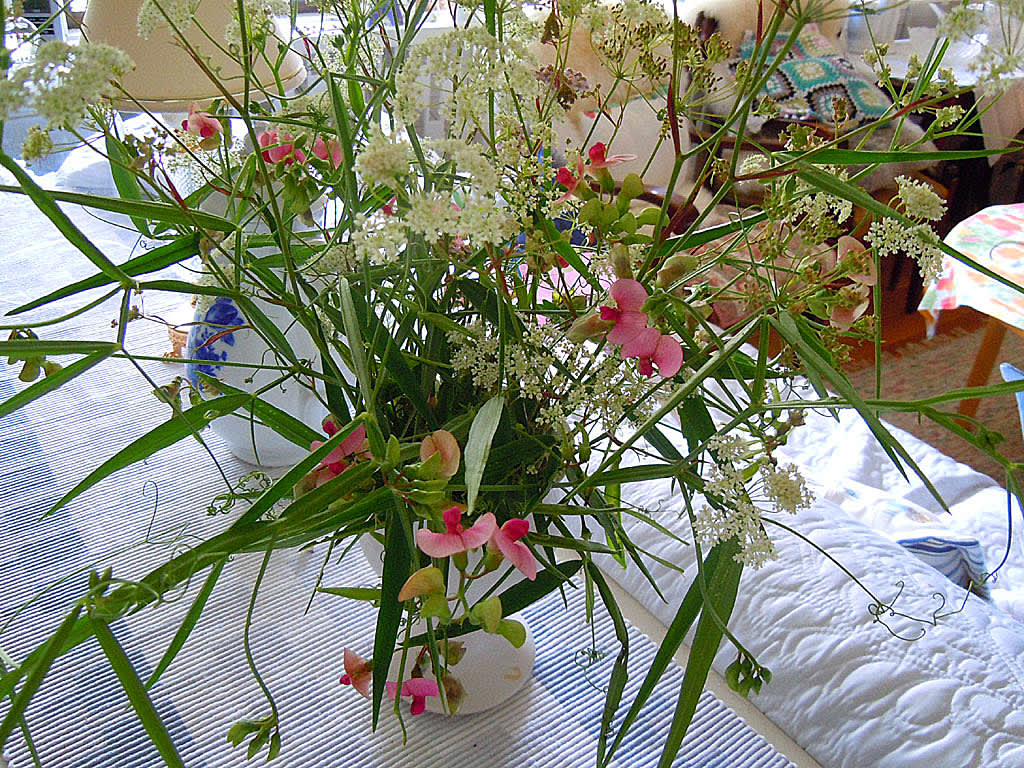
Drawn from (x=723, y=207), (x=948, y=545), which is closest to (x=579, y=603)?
(x=948, y=545)

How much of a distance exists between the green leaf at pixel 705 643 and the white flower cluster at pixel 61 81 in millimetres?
297

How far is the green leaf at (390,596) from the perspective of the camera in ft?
1.39

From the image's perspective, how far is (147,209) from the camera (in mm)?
404

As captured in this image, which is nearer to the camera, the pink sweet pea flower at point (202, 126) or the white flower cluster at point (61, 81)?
the white flower cluster at point (61, 81)

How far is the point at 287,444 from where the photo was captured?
31.4 inches

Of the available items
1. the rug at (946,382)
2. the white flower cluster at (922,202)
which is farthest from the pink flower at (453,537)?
the rug at (946,382)

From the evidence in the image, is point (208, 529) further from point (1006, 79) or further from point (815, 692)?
point (1006, 79)

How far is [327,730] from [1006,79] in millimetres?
515

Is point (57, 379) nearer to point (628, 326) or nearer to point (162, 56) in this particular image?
point (628, 326)

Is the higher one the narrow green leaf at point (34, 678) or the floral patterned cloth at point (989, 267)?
the narrow green leaf at point (34, 678)

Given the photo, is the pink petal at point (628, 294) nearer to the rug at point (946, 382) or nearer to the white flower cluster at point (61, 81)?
the white flower cluster at point (61, 81)

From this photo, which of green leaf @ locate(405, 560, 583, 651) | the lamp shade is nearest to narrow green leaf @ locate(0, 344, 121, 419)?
green leaf @ locate(405, 560, 583, 651)

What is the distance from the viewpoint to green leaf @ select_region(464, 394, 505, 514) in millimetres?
340

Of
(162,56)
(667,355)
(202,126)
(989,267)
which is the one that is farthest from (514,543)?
(989,267)
